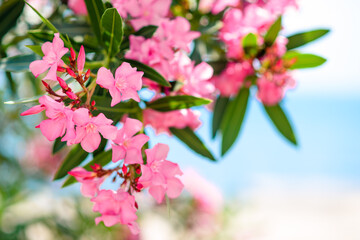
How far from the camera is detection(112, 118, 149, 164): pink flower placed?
23.1 inches

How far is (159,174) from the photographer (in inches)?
24.2

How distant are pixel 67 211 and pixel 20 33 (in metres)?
1.78

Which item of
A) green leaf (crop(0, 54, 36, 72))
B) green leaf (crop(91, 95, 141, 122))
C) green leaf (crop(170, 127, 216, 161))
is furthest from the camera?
green leaf (crop(170, 127, 216, 161))

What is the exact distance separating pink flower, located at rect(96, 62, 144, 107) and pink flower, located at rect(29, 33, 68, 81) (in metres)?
0.06

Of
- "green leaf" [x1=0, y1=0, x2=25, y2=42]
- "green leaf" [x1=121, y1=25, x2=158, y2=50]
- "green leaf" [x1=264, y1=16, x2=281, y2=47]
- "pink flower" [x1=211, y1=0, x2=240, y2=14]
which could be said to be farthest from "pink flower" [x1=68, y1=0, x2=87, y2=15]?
"green leaf" [x1=264, y1=16, x2=281, y2=47]

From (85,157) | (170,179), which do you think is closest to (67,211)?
(85,157)

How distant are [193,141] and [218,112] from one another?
1.21ft

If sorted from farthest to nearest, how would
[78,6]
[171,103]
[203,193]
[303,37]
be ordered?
[203,193] < [303,37] < [78,6] < [171,103]

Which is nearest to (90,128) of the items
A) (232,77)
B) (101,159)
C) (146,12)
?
(101,159)

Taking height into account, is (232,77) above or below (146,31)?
below

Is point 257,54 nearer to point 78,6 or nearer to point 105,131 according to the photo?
point 78,6

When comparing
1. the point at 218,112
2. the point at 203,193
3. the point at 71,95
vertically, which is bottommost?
the point at 203,193

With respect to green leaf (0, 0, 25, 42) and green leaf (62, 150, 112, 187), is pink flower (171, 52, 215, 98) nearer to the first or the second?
green leaf (62, 150, 112, 187)

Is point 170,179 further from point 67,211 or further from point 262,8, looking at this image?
point 67,211
